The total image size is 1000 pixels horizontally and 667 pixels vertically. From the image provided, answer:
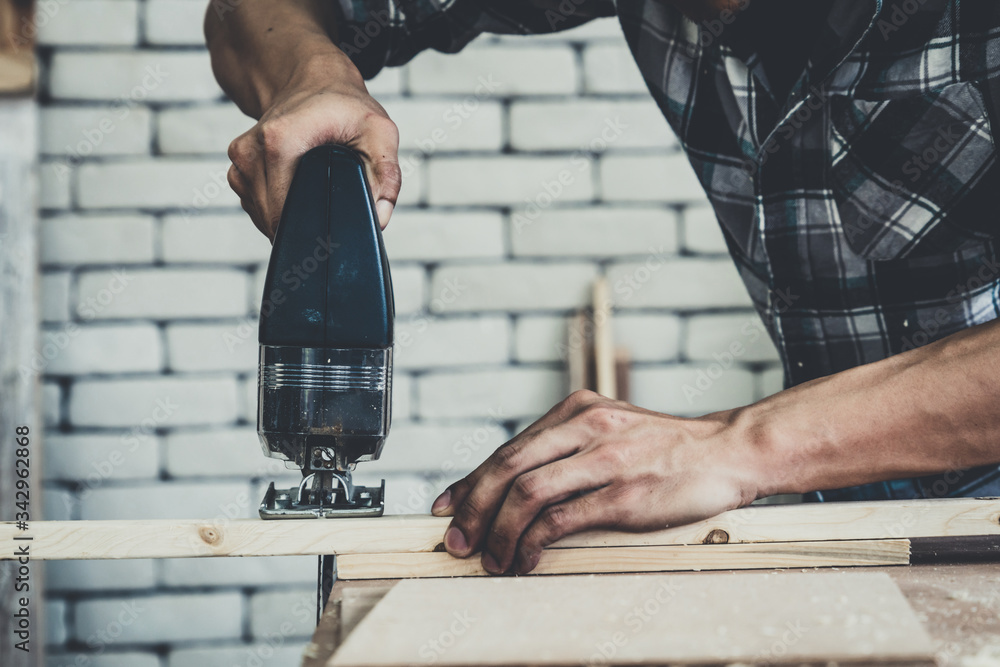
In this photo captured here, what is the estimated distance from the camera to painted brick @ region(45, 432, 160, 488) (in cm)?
197

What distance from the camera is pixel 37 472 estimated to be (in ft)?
6.35

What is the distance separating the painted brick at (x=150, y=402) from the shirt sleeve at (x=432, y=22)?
3.44ft

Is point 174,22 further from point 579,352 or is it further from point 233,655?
point 233,655

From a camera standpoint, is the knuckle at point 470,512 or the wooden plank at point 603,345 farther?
the wooden plank at point 603,345

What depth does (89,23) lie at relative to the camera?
1.93 m

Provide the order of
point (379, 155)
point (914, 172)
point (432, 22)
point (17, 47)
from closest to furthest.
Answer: point (379, 155), point (914, 172), point (432, 22), point (17, 47)

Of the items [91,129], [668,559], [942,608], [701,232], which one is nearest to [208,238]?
[91,129]

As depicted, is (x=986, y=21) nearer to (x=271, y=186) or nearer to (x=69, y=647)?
(x=271, y=186)

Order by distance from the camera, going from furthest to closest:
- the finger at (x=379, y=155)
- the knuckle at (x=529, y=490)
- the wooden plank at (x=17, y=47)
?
1. the wooden plank at (x=17, y=47)
2. the finger at (x=379, y=155)
3. the knuckle at (x=529, y=490)

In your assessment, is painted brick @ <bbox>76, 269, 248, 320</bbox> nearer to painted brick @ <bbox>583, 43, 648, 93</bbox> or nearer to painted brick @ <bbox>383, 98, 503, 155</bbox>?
painted brick @ <bbox>383, 98, 503, 155</bbox>

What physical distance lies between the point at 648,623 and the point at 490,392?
4.77 ft

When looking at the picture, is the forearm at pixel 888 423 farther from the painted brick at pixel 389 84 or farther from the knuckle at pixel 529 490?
the painted brick at pixel 389 84

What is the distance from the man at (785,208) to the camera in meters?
0.82

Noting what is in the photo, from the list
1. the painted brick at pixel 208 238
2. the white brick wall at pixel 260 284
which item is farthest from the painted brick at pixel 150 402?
the painted brick at pixel 208 238
